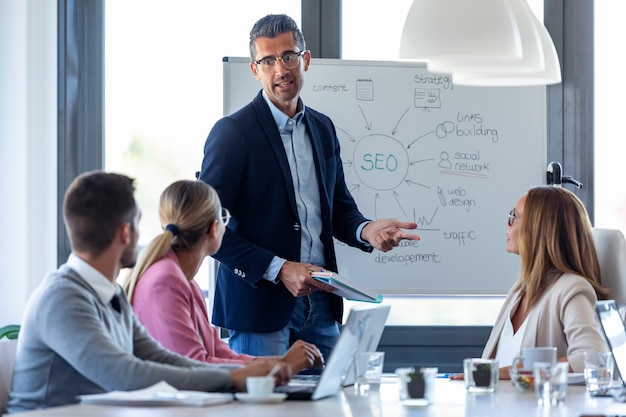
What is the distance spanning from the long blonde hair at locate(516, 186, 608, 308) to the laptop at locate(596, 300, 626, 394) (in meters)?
0.56

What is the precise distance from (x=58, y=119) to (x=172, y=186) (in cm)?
203

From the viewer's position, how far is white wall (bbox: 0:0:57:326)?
424 cm

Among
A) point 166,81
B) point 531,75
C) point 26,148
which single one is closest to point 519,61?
point 531,75

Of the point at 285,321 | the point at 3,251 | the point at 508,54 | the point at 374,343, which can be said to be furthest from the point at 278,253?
the point at 3,251

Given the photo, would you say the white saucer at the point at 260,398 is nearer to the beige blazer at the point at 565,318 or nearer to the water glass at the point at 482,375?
the water glass at the point at 482,375

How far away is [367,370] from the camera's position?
2.30 metres

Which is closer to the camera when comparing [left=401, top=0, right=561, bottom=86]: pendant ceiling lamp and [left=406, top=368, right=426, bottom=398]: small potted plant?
[left=406, top=368, right=426, bottom=398]: small potted plant

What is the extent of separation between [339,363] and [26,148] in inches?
104

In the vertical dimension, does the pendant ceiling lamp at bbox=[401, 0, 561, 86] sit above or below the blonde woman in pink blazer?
above

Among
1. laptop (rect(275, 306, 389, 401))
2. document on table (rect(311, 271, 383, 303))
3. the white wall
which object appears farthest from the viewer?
the white wall

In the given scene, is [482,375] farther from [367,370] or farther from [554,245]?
[554,245]

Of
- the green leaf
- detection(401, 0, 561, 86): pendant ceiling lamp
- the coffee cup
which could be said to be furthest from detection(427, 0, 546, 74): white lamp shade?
the green leaf

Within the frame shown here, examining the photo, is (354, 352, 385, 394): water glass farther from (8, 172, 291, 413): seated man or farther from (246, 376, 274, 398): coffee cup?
(246, 376, 274, 398): coffee cup

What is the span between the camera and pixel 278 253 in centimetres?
318
